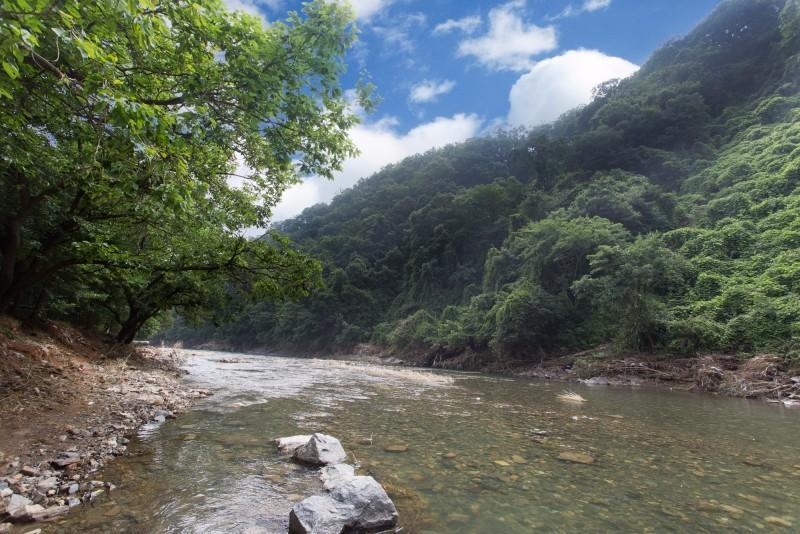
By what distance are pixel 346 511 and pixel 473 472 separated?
104 inches

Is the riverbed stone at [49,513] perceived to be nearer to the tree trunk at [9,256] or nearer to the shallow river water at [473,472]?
the shallow river water at [473,472]

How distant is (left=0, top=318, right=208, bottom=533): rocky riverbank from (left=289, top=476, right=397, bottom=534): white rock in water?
242 centimetres

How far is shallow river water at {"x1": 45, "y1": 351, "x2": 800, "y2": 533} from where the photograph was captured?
4.30 metres

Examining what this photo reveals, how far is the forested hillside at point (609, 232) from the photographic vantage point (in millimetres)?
26719

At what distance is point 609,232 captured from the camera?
34.9 meters

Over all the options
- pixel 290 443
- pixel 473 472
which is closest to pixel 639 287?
pixel 473 472

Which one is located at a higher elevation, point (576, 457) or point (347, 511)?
point (347, 511)

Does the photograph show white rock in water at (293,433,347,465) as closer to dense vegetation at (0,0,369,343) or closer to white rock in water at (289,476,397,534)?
white rock in water at (289,476,397,534)

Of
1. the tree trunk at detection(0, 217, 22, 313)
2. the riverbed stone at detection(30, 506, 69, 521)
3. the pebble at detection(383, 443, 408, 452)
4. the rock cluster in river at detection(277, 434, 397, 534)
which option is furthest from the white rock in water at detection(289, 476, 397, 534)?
the tree trunk at detection(0, 217, 22, 313)

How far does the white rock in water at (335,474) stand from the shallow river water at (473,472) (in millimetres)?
153

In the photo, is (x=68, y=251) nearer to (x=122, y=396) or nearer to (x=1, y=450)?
(x=122, y=396)

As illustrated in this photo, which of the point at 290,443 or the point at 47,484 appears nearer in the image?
the point at 47,484

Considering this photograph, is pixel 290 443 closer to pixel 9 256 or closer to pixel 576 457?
pixel 576 457

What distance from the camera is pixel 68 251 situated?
31.3 feet
